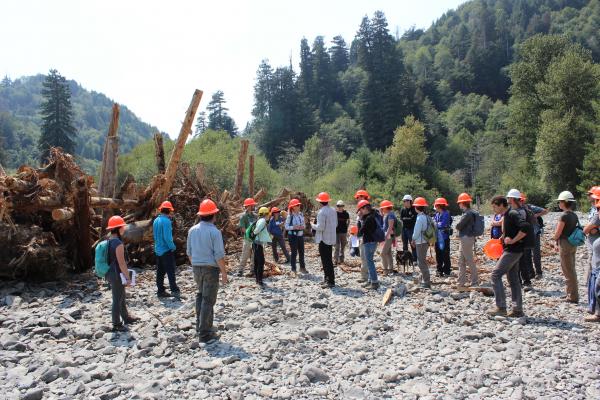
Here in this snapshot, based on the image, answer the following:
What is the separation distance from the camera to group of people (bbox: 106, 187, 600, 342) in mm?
6809

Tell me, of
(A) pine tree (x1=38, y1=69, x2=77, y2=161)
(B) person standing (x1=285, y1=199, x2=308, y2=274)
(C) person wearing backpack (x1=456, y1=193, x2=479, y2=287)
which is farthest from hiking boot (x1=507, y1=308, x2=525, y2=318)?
(A) pine tree (x1=38, y1=69, x2=77, y2=161)

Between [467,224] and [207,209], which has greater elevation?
[207,209]

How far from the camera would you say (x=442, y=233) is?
A: 1064 centimetres

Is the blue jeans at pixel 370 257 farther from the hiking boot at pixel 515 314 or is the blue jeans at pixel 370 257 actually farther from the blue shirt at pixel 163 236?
the blue shirt at pixel 163 236

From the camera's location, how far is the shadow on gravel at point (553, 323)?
23.5ft

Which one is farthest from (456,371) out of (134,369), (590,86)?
(590,86)

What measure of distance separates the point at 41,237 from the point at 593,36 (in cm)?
12048

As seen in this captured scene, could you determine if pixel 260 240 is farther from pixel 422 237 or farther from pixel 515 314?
pixel 515 314

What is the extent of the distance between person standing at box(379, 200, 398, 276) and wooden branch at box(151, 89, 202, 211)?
5.85 meters

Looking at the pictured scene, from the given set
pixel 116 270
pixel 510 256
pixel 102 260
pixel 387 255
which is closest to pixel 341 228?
pixel 387 255

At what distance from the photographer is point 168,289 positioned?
33.8ft

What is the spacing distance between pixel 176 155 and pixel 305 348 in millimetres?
8263

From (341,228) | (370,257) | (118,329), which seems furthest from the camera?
(341,228)

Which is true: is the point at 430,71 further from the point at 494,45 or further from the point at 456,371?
the point at 456,371
